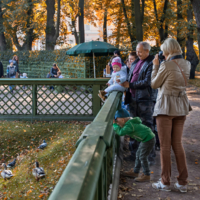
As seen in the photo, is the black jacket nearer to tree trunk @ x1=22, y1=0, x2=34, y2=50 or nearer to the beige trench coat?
the beige trench coat

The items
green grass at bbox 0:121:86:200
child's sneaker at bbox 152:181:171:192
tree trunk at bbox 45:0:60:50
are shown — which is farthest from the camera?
tree trunk at bbox 45:0:60:50

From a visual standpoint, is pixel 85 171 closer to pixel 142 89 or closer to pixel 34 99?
pixel 142 89

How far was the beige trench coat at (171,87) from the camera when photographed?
10.8 ft

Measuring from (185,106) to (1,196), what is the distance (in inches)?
145

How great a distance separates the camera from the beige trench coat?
3291 mm

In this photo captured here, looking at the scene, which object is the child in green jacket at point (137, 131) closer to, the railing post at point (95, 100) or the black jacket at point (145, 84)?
the black jacket at point (145, 84)

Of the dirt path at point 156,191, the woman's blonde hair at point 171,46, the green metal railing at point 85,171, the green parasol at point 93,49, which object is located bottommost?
the dirt path at point 156,191

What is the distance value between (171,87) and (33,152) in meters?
4.67

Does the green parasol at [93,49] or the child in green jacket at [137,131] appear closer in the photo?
the child in green jacket at [137,131]

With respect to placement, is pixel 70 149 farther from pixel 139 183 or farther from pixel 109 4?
pixel 109 4

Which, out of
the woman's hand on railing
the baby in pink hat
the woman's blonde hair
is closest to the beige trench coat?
the woman's blonde hair

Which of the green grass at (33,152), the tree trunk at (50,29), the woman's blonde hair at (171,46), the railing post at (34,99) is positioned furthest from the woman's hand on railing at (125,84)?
the tree trunk at (50,29)

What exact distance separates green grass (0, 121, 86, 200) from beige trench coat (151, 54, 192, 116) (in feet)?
8.70

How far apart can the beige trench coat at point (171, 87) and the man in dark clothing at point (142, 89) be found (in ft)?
2.84
